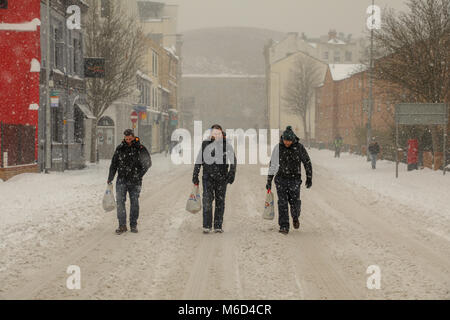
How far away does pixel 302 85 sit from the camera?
75.9m

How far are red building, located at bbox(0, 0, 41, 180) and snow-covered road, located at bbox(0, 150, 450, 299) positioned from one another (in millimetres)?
9169

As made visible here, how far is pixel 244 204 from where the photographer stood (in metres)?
13.5

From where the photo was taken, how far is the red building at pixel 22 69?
2127 centimetres

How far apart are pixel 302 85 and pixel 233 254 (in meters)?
69.8

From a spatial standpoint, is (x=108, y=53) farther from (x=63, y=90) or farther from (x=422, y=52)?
(x=422, y=52)

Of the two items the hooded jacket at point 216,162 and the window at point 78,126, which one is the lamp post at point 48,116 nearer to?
the window at point 78,126

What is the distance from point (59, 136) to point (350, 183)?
1306 centimetres

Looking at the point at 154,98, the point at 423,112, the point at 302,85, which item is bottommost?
the point at 423,112

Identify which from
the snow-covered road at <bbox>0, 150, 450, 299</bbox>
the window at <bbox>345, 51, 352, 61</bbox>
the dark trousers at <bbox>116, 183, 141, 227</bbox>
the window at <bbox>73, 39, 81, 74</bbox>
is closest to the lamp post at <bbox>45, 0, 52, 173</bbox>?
the window at <bbox>73, 39, 81, 74</bbox>

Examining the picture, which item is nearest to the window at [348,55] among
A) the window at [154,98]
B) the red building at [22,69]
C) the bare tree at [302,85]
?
the bare tree at [302,85]

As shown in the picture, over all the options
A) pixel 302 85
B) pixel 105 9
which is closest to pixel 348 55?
pixel 302 85

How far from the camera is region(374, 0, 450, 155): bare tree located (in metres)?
24.0

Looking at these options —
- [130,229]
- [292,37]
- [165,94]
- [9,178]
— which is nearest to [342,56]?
[292,37]
